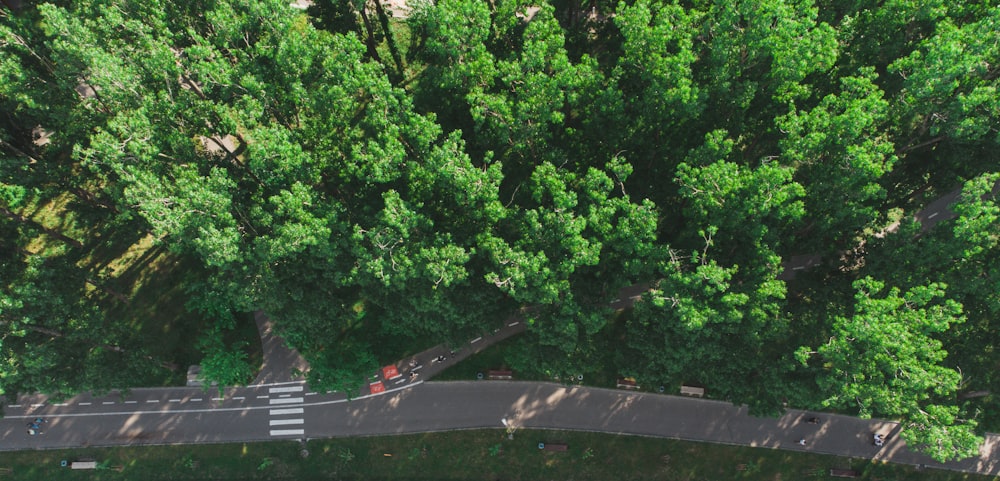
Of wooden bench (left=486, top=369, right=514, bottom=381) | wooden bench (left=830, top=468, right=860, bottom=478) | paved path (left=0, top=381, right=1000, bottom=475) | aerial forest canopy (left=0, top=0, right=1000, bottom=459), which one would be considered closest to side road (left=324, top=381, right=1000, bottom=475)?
paved path (left=0, top=381, right=1000, bottom=475)

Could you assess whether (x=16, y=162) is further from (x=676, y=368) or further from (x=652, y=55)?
(x=676, y=368)

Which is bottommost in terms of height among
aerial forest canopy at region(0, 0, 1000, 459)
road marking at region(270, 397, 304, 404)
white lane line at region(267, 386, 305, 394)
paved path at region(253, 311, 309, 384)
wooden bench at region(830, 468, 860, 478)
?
wooden bench at region(830, 468, 860, 478)

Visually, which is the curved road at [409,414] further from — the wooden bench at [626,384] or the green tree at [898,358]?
the green tree at [898,358]

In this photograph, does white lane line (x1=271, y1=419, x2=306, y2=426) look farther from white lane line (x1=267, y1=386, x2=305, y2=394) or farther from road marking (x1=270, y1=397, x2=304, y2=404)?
white lane line (x1=267, y1=386, x2=305, y2=394)

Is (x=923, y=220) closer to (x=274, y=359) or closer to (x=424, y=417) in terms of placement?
(x=424, y=417)

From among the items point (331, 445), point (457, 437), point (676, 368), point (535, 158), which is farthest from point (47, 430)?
point (676, 368)

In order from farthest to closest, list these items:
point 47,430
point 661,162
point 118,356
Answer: point 47,430 → point 118,356 → point 661,162
